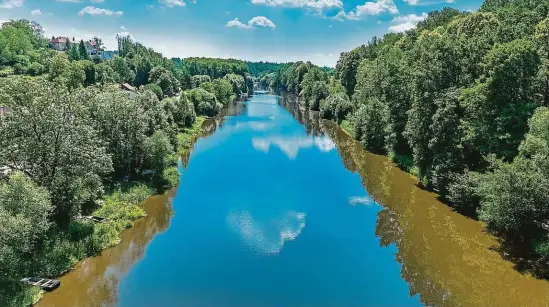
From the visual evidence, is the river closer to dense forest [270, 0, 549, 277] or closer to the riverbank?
the riverbank

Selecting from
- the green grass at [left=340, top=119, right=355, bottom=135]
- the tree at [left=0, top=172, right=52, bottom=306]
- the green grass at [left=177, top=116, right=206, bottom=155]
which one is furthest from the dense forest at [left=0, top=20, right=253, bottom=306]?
the green grass at [left=340, top=119, right=355, bottom=135]

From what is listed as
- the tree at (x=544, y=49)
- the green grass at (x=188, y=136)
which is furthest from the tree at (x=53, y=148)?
the tree at (x=544, y=49)

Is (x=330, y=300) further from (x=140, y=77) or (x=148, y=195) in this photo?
(x=140, y=77)

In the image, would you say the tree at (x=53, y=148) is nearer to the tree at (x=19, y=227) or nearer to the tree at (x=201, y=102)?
the tree at (x=19, y=227)

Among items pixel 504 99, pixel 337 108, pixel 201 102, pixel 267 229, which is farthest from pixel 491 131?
pixel 201 102

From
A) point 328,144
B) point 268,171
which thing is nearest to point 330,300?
point 268,171

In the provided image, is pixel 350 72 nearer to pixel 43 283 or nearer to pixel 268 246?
pixel 268 246
